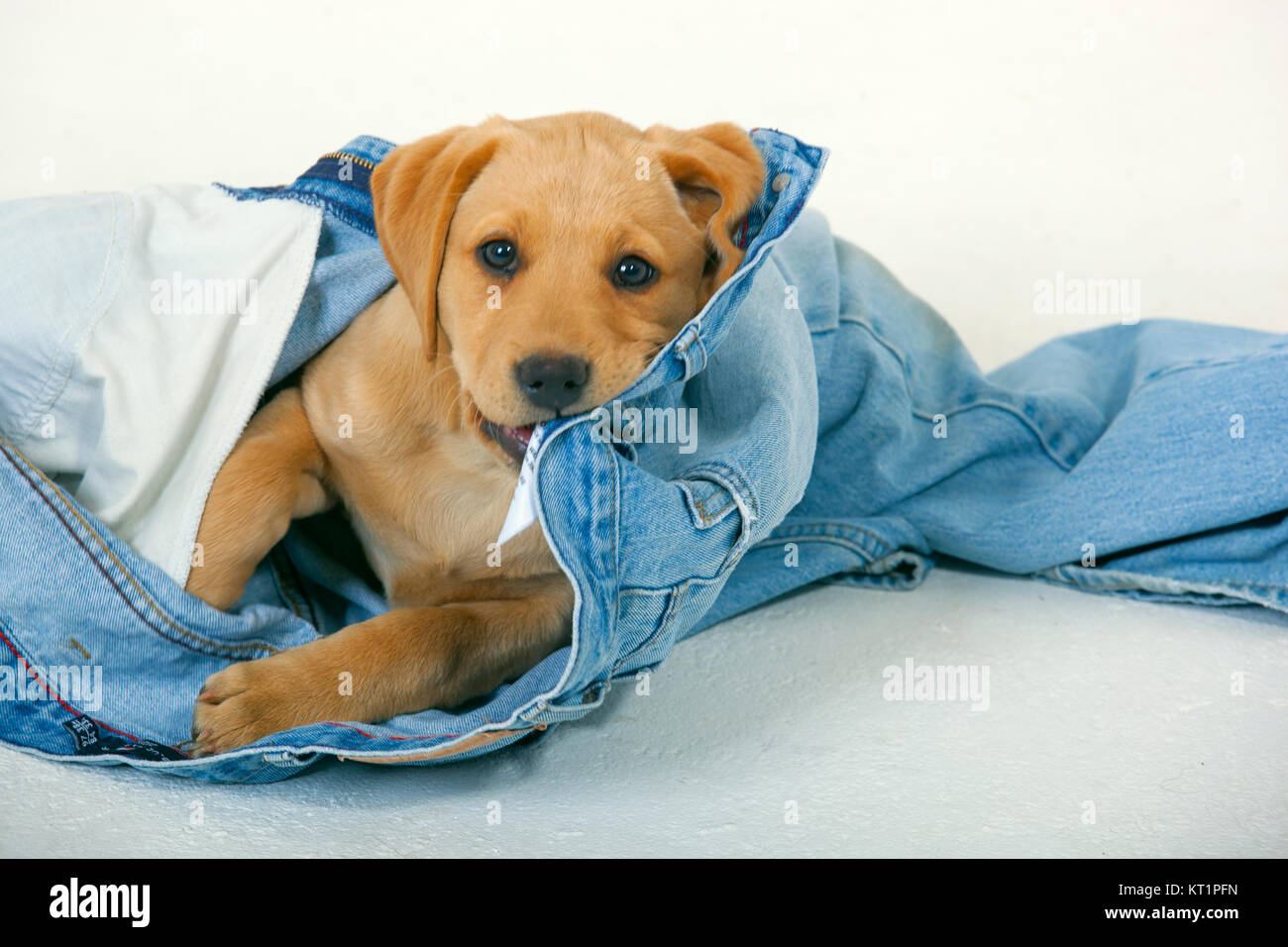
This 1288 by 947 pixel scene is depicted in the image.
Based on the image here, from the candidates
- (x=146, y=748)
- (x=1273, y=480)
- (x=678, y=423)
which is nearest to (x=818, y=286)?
(x=678, y=423)

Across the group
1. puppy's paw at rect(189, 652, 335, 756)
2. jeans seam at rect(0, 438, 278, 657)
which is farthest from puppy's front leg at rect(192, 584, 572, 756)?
jeans seam at rect(0, 438, 278, 657)

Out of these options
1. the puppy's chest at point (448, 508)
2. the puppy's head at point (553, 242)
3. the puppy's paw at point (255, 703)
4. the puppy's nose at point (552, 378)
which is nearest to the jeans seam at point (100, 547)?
the puppy's paw at point (255, 703)

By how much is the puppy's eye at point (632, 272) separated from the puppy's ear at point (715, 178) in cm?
13

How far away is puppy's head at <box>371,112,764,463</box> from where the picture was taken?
1907 mm

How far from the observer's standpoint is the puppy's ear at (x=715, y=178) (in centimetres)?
207

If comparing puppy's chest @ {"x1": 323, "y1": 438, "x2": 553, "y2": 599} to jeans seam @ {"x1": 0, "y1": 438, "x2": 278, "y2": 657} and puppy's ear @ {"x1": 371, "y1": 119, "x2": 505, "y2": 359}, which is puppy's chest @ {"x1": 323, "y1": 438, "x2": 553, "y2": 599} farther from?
jeans seam @ {"x1": 0, "y1": 438, "x2": 278, "y2": 657}

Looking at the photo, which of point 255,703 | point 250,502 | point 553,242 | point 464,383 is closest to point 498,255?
point 553,242

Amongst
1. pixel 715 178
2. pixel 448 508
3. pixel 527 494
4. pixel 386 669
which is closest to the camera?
pixel 527 494

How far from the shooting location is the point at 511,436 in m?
1.98

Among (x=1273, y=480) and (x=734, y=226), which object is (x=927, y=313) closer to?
(x=1273, y=480)

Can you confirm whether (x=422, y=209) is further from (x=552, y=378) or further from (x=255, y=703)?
(x=255, y=703)

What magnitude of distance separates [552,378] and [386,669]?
1.92 ft

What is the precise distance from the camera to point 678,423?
2262 mm

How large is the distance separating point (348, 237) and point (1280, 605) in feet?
7.19
